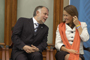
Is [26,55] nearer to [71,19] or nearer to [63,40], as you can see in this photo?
[63,40]

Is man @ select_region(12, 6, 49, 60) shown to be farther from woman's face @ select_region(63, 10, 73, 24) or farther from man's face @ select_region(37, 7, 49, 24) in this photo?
woman's face @ select_region(63, 10, 73, 24)

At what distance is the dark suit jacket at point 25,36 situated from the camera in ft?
7.16

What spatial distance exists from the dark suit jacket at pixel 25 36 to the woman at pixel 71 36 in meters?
0.26

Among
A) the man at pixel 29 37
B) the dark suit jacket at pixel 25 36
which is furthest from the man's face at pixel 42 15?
the dark suit jacket at pixel 25 36

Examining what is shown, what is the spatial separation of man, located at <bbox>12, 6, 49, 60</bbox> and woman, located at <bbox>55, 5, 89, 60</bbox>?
0.25 metres

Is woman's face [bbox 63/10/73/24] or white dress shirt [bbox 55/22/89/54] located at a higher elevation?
woman's face [bbox 63/10/73/24]

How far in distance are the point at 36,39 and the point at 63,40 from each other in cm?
39

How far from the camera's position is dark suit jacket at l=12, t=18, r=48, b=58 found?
2.18m

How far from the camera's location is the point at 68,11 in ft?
7.44

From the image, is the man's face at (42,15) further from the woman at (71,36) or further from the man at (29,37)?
the woman at (71,36)

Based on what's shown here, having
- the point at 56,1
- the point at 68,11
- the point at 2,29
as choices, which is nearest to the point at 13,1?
the point at 2,29

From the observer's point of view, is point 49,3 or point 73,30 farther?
point 49,3

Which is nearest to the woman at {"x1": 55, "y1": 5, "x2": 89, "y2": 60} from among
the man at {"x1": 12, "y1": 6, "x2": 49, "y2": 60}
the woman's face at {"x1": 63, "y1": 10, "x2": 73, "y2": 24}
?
the woman's face at {"x1": 63, "y1": 10, "x2": 73, "y2": 24}

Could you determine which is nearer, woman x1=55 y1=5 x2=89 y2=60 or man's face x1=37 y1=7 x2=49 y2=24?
woman x1=55 y1=5 x2=89 y2=60
